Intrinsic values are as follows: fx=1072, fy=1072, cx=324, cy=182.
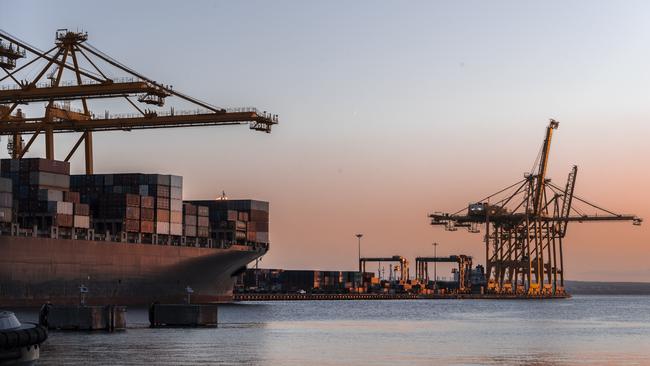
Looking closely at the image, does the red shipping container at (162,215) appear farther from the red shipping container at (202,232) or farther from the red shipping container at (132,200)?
the red shipping container at (202,232)

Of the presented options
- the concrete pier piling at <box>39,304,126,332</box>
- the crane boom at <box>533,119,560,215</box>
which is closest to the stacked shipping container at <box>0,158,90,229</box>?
the concrete pier piling at <box>39,304,126,332</box>

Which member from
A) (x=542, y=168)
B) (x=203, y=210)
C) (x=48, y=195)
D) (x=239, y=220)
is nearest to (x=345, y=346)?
(x=48, y=195)

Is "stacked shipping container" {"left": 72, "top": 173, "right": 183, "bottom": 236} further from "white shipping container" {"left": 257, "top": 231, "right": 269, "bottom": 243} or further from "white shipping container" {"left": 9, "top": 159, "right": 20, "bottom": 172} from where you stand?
"white shipping container" {"left": 257, "top": 231, "right": 269, "bottom": 243}

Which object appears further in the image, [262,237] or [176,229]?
[262,237]

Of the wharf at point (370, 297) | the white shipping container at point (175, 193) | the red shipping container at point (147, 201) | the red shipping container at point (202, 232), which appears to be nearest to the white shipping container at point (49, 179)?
the red shipping container at point (147, 201)

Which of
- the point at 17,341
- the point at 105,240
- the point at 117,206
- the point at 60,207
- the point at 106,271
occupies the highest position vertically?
the point at 117,206

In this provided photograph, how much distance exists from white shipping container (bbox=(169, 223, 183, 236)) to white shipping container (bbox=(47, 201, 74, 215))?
12.2m

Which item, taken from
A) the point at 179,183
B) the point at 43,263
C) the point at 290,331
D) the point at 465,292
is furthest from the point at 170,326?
the point at 465,292

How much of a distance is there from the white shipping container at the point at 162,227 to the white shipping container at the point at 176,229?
1.83ft

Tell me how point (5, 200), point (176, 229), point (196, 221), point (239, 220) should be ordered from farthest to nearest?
point (239, 220)
point (196, 221)
point (176, 229)
point (5, 200)

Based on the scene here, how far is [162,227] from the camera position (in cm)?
9331

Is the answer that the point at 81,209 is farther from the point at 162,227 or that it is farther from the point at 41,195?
the point at 162,227

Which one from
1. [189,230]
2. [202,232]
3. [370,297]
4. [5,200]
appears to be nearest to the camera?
[5,200]

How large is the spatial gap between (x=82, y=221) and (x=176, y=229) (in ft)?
39.7
